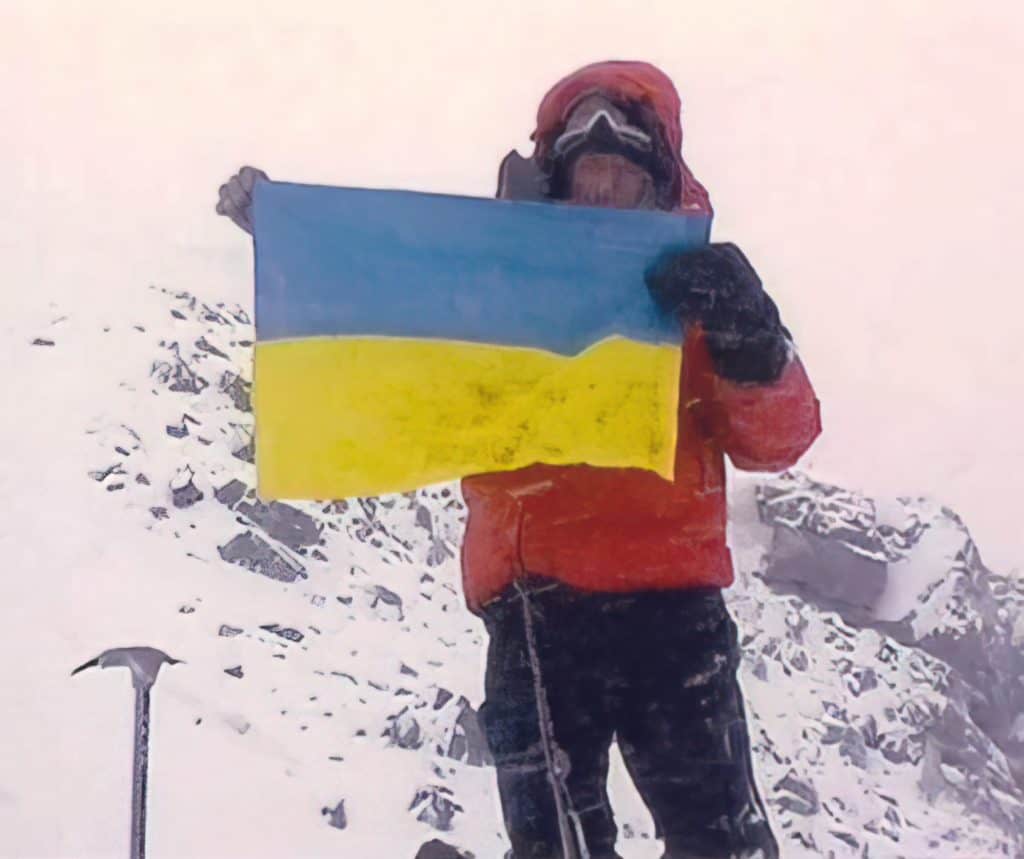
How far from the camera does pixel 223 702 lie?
154cm

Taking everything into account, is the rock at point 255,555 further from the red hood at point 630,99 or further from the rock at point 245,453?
the red hood at point 630,99

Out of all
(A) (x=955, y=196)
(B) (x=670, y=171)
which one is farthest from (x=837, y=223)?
(B) (x=670, y=171)

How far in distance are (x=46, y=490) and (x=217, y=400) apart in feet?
0.63

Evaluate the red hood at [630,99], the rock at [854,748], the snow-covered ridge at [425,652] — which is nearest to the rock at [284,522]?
the snow-covered ridge at [425,652]

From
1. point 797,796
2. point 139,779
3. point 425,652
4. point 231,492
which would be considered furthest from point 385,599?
point 797,796

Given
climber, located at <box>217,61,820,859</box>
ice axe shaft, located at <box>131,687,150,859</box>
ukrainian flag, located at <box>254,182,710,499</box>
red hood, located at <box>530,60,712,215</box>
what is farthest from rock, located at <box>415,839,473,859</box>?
red hood, located at <box>530,60,712,215</box>

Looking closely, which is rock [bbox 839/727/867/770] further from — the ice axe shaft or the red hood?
the ice axe shaft

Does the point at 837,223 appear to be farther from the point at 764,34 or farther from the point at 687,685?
the point at 687,685

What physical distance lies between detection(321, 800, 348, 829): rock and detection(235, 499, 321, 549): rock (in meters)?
0.27

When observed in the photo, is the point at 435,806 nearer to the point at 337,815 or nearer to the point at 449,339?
the point at 337,815

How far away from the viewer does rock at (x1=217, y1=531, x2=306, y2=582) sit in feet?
5.17

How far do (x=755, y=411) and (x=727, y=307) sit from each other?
93 millimetres

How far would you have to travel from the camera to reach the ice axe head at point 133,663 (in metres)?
1.51

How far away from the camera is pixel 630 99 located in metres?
1.37
